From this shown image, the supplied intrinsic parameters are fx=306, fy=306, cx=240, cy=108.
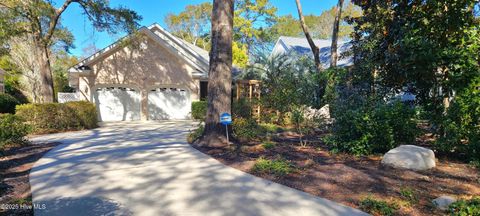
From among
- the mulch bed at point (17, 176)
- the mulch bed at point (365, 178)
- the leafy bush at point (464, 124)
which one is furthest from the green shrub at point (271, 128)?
the mulch bed at point (17, 176)

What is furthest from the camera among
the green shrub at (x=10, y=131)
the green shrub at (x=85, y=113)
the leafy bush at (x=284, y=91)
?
the green shrub at (x=85, y=113)

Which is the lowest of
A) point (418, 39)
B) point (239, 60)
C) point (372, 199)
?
point (372, 199)

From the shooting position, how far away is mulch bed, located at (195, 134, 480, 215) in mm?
4324

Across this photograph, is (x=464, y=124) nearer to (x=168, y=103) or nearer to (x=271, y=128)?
(x=271, y=128)

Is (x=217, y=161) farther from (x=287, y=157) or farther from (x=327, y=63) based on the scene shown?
(x=327, y=63)

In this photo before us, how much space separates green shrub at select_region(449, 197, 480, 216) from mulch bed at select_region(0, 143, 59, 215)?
4.99 meters

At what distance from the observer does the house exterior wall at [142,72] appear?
16594mm

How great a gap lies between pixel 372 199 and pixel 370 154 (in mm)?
3258

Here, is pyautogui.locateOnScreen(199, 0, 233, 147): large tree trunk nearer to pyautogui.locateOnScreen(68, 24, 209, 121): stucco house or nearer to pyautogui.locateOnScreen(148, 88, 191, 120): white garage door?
pyautogui.locateOnScreen(68, 24, 209, 121): stucco house

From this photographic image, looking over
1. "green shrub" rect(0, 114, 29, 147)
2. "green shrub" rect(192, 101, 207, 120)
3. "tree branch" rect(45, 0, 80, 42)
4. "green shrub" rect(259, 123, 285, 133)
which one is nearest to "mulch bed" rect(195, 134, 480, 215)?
"green shrub" rect(259, 123, 285, 133)

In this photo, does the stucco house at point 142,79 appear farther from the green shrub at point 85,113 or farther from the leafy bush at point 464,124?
the leafy bush at point 464,124

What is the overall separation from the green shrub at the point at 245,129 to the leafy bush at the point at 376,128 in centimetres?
293

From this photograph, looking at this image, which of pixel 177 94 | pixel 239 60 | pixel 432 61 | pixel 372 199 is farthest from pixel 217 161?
pixel 239 60

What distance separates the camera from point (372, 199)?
161 inches
